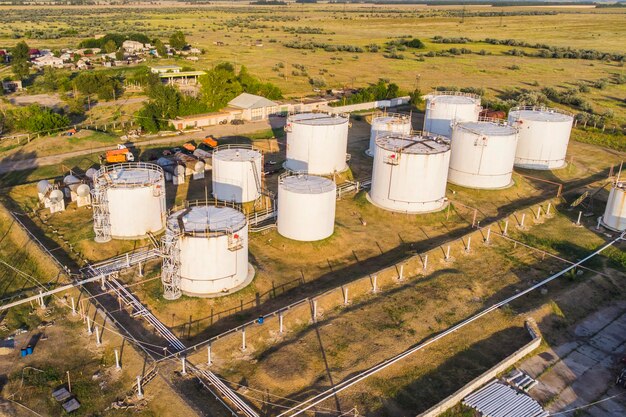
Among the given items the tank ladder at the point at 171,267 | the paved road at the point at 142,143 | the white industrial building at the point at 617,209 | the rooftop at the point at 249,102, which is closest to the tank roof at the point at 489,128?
the white industrial building at the point at 617,209

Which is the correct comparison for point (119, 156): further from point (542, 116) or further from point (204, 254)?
point (542, 116)

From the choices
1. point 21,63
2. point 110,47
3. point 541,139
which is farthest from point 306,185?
point 110,47

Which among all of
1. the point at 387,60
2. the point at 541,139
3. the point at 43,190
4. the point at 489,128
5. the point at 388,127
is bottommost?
the point at 43,190

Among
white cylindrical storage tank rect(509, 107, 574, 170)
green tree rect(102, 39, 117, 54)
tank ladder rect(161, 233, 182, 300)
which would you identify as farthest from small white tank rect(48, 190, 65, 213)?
green tree rect(102, 39, 117, 54)

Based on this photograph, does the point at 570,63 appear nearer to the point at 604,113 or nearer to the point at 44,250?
the point at 604,113

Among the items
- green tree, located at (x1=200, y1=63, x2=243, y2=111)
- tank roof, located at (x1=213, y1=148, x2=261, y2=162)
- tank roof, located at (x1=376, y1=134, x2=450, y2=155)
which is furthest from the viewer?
green tree, located at (x1=200, y1=63, x2=243, y2=111)

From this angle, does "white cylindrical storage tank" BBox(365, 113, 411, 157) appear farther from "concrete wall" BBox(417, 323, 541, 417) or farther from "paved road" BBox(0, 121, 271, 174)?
"concrete wall" BBox(417, 323, 541, 417)

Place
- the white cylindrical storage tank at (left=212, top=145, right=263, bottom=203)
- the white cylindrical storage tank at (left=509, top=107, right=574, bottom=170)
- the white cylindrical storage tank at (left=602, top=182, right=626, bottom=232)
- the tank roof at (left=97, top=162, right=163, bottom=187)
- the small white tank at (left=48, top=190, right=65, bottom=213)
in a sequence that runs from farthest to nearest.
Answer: the white cylindrical storage tank at (left=509, top=107, right=574, bottom=170), the white cylindrical storage tank at (left=212, top=145, right=263, bottom=203), the small white tank at (left=48, top=190, right=65, bottom=213), the white cylindrical storage tank at (left=602, top=182, right=626, bottom=232), the tank roof at (left=97, top=162, right=163, bottom=187)
